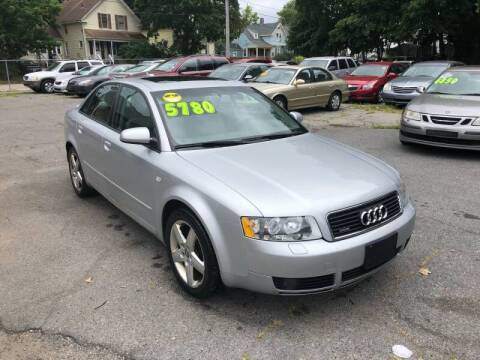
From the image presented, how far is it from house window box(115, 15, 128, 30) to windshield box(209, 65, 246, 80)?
127ft

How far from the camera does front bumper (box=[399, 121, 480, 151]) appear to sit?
726cm

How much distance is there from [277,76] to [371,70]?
560 centimetres

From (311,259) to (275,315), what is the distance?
2.11ft

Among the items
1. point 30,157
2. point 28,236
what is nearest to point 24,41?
point 30,157

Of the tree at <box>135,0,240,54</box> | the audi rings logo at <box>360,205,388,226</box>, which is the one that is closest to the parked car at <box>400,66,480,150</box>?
the audi rings logo at <box>360,205,388,226</box>

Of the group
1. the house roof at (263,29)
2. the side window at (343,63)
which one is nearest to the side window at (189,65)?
the side window at (343,63)

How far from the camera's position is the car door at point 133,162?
12.6 ft

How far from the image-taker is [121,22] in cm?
4972

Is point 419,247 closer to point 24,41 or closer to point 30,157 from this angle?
point 30,157

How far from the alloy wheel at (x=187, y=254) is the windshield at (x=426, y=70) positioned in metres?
13.7

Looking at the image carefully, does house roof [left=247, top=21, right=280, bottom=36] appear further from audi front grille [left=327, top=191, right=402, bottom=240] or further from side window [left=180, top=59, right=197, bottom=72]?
audi front grille [left=327, top=191, right=402, bottom=240]

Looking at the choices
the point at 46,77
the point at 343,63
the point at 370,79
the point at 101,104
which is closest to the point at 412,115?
the point at 101,104

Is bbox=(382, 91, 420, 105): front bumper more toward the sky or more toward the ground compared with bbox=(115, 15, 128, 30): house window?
more toward the ground

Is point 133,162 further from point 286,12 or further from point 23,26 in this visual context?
point 286,12
